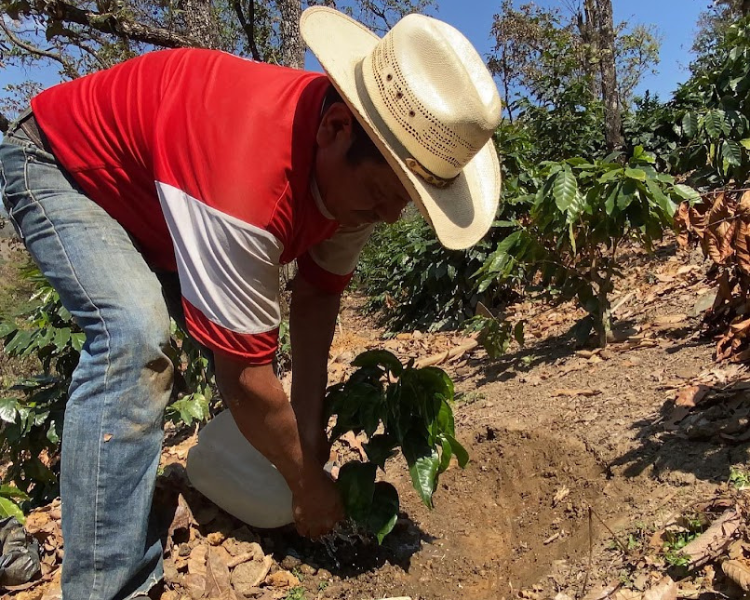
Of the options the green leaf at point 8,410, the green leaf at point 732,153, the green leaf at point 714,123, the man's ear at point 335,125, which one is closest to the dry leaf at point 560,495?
the man's ear at point 335,125

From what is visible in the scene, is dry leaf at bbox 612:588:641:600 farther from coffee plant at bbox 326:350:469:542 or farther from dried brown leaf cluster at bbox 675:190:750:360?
dried brown leaf cluster at bbox 675:190:750:360

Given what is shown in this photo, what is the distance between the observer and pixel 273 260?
1421 mm

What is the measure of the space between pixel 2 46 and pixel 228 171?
680cm

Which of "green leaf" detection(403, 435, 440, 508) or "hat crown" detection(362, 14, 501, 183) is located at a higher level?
"hat crown" detection(362, 14, 501, 183)

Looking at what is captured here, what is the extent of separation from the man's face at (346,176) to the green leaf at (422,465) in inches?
31.7

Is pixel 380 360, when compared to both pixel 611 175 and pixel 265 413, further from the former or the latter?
pixel 611 175

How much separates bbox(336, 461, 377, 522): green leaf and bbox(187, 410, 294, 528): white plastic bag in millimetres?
185

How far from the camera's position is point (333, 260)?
6.65ft

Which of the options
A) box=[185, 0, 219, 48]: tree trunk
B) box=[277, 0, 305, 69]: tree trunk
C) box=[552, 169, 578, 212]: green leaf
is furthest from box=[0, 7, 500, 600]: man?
box=[277, 0, 305, 69]: tree trunk

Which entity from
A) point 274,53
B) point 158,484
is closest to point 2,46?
point 274,53

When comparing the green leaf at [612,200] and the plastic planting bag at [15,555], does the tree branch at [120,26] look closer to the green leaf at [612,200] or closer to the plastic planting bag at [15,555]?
the green leaf at [612,200]

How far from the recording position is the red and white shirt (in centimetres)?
132

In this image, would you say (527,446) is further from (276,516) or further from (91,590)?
(91,590)

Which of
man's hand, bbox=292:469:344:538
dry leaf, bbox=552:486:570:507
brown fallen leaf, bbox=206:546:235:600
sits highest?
man's hand, bbox=292:469:344:538
